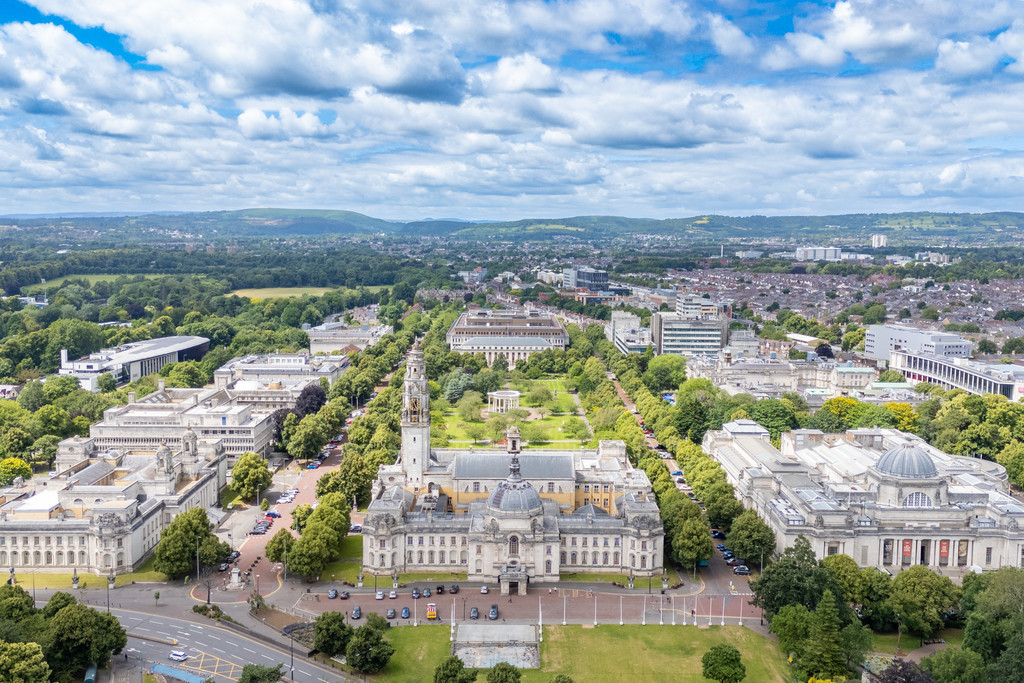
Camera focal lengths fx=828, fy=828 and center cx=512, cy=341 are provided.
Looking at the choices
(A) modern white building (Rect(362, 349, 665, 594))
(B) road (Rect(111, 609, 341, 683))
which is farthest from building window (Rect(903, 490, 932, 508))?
(B) road (Rect(111, 609, 341, 683))

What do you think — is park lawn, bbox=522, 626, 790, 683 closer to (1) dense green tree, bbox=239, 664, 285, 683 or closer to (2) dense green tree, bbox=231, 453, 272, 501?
(1) dense green tree, bbox=239, 664, 285, 683

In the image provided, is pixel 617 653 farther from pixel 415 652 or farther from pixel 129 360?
pixel 129 360

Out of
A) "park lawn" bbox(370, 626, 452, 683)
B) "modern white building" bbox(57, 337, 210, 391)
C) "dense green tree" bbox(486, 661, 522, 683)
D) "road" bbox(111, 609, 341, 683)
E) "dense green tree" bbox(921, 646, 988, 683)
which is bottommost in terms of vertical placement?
"park lawn" bbox(370, 626, 452, 683)

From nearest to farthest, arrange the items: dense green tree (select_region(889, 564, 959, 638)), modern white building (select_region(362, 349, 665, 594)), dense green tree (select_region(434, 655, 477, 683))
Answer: dense green tree (select_region(434, 655, 477, 683))
dense green tree (select_region(889, 564, 959, 638))
modern white building (select_region(362, 349, 665, 594))

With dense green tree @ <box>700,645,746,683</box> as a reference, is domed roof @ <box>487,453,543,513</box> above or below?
above

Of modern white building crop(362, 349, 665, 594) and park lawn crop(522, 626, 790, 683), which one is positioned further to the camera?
modern white building crop(362, 349, 665, 594)

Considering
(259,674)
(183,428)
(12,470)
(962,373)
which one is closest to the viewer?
(259,674)

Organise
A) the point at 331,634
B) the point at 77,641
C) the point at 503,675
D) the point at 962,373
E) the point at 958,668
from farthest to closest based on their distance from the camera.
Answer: the point at 962,373 < the point at 331,634 < the point at 77,641 < the point at 958,668 < the point at 503,675

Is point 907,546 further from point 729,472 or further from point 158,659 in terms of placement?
point 158,659

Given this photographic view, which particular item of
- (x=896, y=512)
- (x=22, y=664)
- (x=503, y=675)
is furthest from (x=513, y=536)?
(x=22, y=664)
